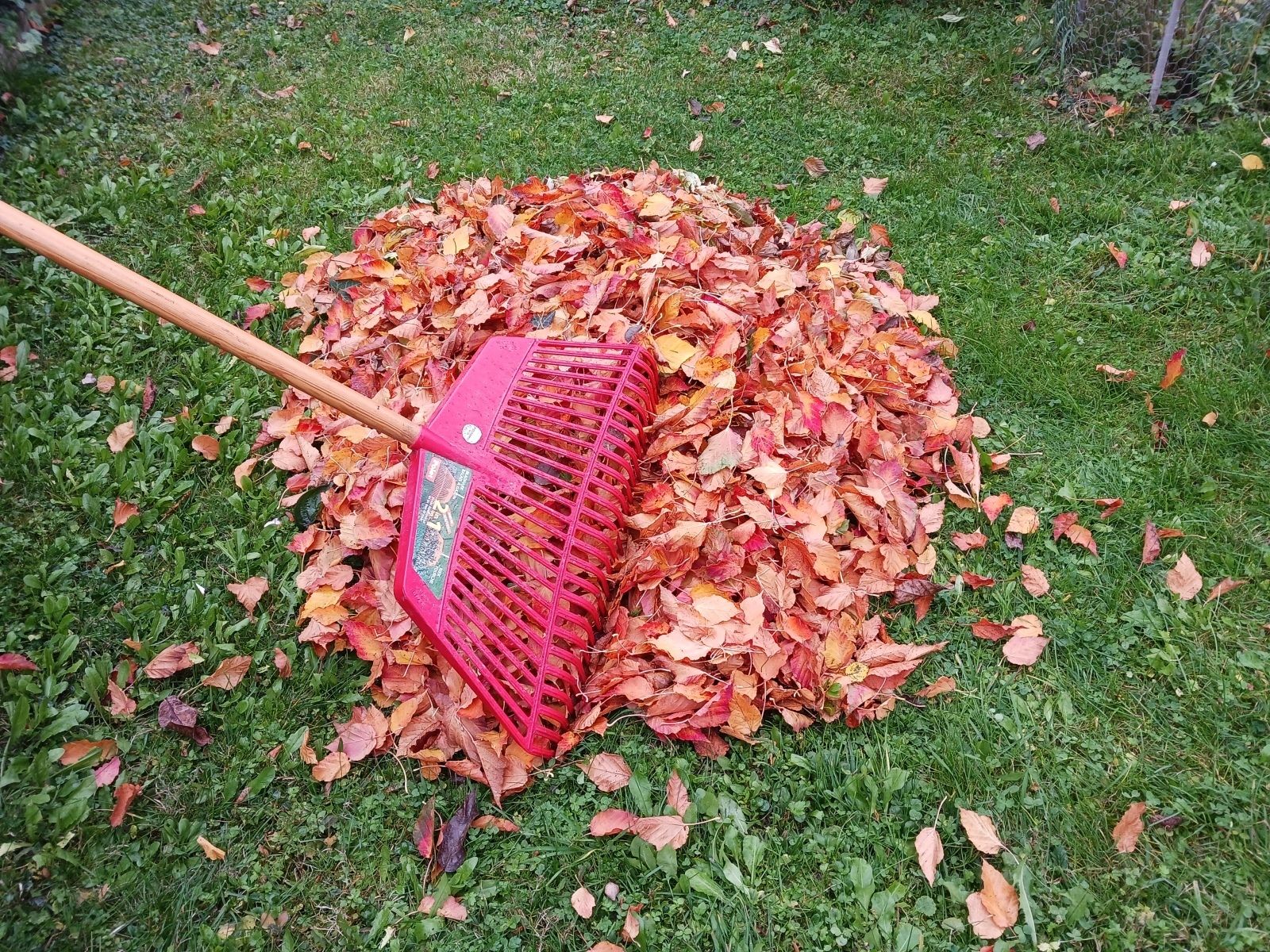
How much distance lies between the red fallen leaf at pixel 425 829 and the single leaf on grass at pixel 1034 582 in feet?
5.79

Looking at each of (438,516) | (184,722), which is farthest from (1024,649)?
(184,722)

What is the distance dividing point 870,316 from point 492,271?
55.5 inches

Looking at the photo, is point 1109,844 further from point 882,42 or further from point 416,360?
point 882,42

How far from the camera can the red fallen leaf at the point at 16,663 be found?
7.23 ft

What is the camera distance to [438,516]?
212 centimetres

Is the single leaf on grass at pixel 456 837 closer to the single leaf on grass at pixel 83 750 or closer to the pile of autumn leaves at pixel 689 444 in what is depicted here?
the pile of autumn leaves at pixel 689 444

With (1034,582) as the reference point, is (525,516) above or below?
above

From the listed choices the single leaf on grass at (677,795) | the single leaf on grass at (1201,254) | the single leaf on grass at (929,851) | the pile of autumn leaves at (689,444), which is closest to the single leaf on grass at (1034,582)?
the pile of autumn leaves at (689,444)

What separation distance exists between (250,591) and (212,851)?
0.75 meters

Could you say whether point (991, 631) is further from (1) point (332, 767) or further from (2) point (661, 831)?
(1) point (332, 767)

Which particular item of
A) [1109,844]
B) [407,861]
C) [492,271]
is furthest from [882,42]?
[407,861]

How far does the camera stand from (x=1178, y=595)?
7.42 feet

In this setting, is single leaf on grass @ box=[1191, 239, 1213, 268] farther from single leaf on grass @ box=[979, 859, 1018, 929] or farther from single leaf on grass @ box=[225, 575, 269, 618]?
single leaf on grass @ box=[225, 575, 269, 618]

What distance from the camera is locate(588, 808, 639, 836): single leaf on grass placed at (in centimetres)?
194
